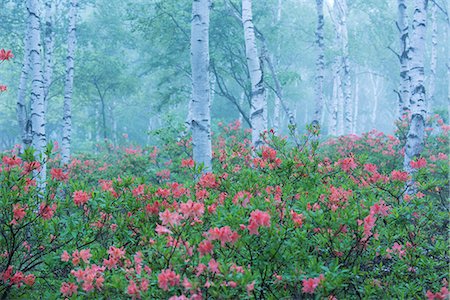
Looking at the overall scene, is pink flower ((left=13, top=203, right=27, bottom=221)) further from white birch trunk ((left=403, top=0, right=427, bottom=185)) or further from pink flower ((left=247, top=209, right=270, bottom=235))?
white birch trunk ((left=403, top=0, right=427, bottom=185))

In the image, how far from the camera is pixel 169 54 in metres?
15.8

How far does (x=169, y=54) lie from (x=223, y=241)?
46.7ft

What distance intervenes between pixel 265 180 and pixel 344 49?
15142mm

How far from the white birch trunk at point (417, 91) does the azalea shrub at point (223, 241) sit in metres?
2.46

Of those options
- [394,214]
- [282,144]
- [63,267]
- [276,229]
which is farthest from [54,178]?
[394,214]

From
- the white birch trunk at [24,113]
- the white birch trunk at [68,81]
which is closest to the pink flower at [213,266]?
the white birch trunk at [24,113]

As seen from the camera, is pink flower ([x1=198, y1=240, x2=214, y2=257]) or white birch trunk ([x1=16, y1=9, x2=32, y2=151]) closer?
pink flower ([x1=198, y1=240, x2=214, y2=257])

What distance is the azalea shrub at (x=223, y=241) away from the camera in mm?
2455

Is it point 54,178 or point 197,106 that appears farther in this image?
point 197,106

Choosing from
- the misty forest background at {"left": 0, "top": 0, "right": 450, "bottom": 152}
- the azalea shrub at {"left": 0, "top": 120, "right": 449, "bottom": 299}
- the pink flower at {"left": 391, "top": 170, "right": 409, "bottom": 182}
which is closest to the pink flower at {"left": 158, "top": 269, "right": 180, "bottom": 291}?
the azalea shrub at {"left": 0, "top": 120, "right": 449, "bottom": 299}

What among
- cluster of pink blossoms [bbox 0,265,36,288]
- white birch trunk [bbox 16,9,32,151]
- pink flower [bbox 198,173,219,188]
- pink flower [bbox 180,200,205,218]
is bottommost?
cluster of pink blossoms [bbox 0,265,36,288]

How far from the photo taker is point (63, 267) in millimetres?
3232

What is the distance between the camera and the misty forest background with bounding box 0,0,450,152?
14492mm

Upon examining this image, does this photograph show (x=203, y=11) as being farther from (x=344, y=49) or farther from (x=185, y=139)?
(x=344, y=49)
